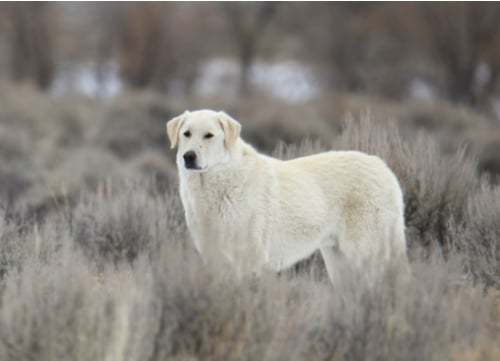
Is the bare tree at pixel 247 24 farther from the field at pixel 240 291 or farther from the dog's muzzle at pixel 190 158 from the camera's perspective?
the dog's muzzle at pixel 190 158

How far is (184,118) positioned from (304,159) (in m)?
1.05

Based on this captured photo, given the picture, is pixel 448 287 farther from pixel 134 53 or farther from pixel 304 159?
pixel 134 53

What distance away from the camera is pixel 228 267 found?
18.5ft

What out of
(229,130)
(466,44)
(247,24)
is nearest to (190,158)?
(229,130)

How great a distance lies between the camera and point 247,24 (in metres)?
33.4

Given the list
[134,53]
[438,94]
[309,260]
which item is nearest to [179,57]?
[134,53]

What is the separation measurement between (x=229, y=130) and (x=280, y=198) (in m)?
0.62

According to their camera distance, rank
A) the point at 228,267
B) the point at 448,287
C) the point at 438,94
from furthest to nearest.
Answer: the point at 438,94, the point at 448,287, the point at 228,267

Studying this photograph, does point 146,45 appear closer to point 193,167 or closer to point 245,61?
point 245,61

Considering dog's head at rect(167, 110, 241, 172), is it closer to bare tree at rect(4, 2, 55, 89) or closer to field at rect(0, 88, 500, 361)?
field at rect(0, 88, 500, 361)

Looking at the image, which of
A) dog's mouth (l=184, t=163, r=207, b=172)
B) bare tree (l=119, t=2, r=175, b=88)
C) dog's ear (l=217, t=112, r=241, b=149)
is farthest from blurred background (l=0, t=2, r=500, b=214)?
dog's mouth (l=184, t=163, r=207, b=172)

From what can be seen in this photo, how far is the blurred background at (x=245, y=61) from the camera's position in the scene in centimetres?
2447

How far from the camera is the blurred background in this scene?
24469 mm

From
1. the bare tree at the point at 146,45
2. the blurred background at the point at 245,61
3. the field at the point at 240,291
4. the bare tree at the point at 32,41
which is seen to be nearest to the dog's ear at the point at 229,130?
the field at the point at 240,291
